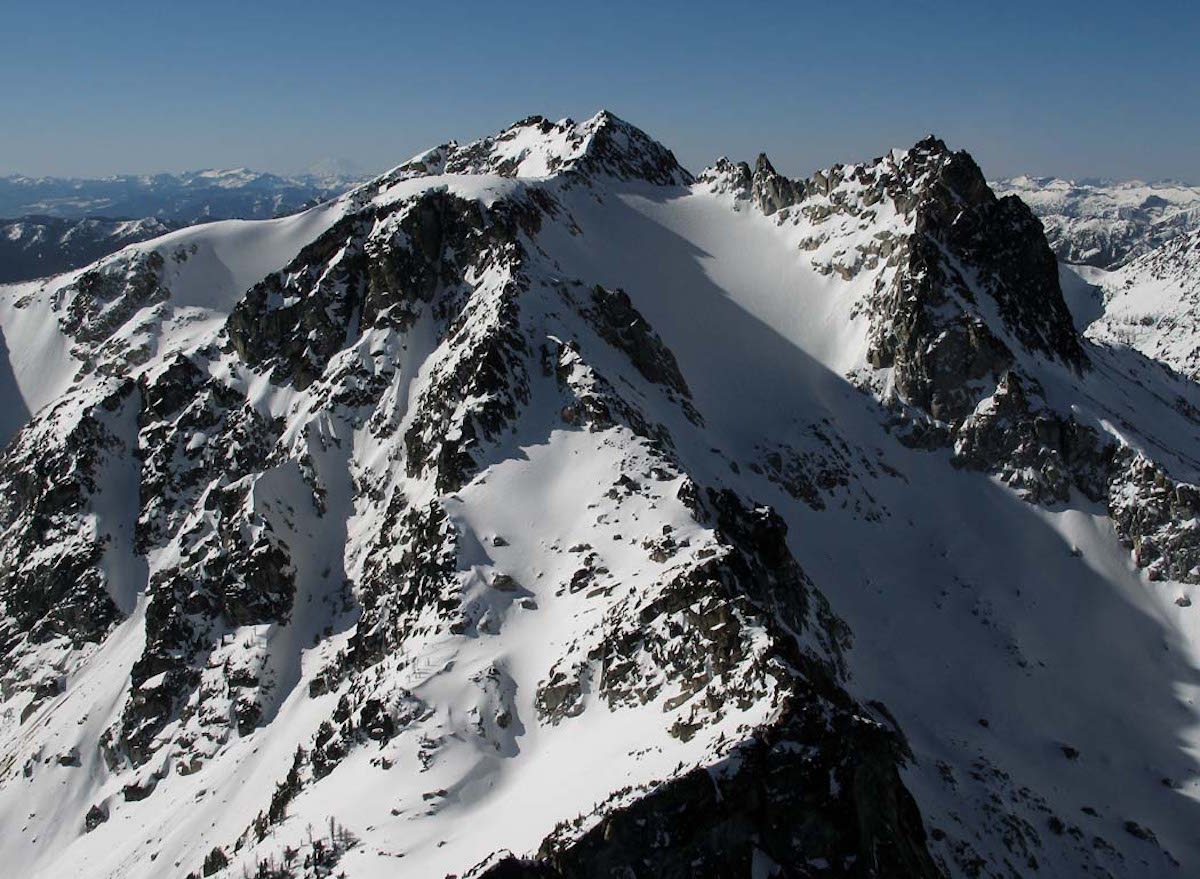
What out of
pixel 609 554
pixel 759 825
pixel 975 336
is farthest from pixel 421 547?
pixel 975 336

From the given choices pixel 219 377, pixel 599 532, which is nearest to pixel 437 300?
pixel 219 377

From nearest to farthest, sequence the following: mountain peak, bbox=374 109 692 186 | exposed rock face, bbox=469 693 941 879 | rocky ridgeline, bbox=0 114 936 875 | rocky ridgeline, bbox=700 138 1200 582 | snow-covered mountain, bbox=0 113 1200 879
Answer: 1. exposed rock face, bbox=469 693 941 879
2. rocky ridgeline, bbox=0 114 936 875
3. snow-covered mountain, bbox=0 113 1200 879
4. rocky ridgeline, bbox=700 138 1200 582
5. mountain peak, bbox=374 109 692 186

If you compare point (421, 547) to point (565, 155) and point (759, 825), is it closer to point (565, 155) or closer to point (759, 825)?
point (759, 825)

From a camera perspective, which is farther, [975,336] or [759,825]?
[975,336]

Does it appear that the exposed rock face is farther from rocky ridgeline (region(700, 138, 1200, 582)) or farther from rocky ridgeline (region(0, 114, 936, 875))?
rocky ridgeline (region(700, 138, 1200, 582))

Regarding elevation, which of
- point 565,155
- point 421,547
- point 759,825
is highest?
point 565,155

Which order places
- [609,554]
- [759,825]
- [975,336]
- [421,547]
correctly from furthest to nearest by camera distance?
[975,336], [421,547], [609,554], [759,825]

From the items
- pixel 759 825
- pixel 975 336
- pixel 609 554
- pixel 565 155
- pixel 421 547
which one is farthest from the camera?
pixel 565 155

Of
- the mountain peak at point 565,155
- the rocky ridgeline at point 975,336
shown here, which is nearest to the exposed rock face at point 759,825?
the rocky ridgeline at point 975,336

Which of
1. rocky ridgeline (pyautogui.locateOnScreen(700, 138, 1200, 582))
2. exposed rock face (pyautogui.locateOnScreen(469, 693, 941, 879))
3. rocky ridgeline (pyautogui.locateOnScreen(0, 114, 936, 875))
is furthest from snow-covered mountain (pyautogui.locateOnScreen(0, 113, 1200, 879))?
rocky ridgeline (pyautogui.locateOnScreen(700, 138, 1200, 582))

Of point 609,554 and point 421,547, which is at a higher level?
point 421,547

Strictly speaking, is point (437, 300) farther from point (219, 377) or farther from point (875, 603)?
point (875, 603)
